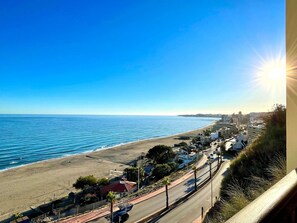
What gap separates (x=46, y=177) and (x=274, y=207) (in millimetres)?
31287

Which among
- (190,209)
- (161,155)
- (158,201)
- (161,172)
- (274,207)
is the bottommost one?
(161,172)

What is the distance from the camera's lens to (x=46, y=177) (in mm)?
28359

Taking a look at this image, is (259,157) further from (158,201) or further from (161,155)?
(161,155)

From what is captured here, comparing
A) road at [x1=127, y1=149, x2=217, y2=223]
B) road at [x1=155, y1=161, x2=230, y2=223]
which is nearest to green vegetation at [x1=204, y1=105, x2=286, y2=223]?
road at [x1=155, y1=161, x2=230, y2=223]

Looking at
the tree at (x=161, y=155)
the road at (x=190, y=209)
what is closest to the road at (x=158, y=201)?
the road at (x=190, y=209)

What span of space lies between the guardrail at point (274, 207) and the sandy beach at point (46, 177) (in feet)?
68.1

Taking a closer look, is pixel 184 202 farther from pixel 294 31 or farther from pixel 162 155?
pixel 162 155

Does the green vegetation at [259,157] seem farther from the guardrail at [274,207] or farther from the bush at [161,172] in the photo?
the bush at [161,172]

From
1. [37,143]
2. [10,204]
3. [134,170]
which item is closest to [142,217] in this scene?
[134,170]

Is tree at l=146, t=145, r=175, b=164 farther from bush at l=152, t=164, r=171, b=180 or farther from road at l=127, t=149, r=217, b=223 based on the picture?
road at l=127, t=149, r=217, b=223

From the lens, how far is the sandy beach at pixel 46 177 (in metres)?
20.8

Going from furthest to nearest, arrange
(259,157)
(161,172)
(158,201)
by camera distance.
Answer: (161,172), (158,201), (259,157)

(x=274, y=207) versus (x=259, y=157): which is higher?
(x=274, y=207)

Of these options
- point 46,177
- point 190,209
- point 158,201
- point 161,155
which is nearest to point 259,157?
point 190,209
